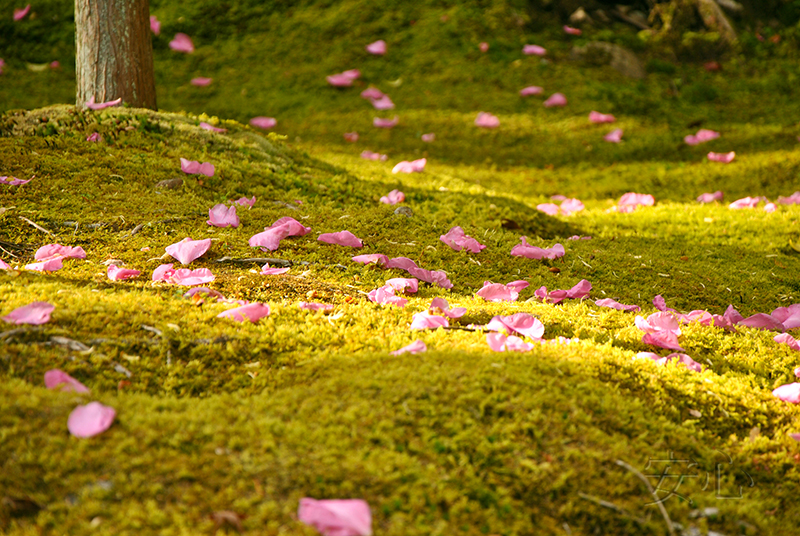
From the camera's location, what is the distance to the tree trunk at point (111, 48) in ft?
16.1

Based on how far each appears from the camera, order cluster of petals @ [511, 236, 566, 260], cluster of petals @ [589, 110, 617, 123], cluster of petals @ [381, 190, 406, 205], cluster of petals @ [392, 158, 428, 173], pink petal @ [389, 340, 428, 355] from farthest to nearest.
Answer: cluster of petals @ [589, 110, 617, 123] → cluster of petals @ [392, 158, 428, 173] → cluster of petals @ [381, 190, 406, 205] → cluster of petals @ [511, 236, 566, 260] → pink petal @ [389, 340, 428, 355]

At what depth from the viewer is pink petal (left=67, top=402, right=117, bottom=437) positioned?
60.5 inches

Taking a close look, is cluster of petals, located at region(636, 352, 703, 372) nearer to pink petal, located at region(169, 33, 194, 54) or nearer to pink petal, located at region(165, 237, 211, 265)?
pink petal, located at region(165, 237, 211, 265)

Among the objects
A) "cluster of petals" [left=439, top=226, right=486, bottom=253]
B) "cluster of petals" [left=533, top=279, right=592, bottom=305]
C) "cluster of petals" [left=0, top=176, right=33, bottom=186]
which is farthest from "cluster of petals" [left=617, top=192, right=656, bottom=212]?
"cluster of petals" [left=0, top=176, right=33, bottom=186]

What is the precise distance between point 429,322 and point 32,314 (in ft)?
4.69

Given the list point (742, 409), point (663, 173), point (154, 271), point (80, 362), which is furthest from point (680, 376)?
point (663, 173)

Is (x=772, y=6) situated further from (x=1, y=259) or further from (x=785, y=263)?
(x=1, y=259)

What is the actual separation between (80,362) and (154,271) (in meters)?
0.95

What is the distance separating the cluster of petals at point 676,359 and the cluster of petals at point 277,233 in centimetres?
194

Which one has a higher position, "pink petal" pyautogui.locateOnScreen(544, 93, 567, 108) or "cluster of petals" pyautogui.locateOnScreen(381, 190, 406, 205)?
"pink petal" pyautogui.locateOnScreen(544, 93, 567, 108)

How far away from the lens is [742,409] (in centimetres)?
207

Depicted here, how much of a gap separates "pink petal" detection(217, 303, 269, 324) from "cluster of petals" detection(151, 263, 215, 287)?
0.40 metres

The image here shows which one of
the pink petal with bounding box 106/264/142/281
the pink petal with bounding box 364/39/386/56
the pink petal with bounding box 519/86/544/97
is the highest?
the pink petal with bounding box 364/39/386/56

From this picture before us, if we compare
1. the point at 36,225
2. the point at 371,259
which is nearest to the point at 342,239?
the point at 371,259
